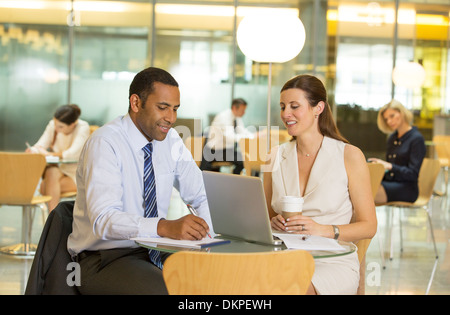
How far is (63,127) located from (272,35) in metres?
2.86

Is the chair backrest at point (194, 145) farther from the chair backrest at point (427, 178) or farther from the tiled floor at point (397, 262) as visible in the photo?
the chair backrest at point (427, 178)

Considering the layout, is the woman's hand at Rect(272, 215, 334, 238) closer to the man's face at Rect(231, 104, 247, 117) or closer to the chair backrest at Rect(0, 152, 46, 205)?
the chair backrest at Rect(0, 152, 46, 205)

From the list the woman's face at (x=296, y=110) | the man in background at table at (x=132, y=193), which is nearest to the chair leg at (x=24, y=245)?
the man in background at table at (x=132, y=193)

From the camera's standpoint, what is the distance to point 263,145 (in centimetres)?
767

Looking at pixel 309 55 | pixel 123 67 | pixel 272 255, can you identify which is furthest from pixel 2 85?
pixel 272 255

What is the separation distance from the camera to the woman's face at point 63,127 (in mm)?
6286

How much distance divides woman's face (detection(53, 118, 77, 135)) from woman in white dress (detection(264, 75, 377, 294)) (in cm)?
371

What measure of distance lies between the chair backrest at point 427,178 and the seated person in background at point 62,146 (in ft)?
10.7

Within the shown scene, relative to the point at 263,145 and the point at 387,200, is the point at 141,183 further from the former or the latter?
the point at 263,145

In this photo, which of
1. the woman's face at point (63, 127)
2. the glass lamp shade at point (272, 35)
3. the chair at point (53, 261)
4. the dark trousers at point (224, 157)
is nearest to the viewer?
the chair at point (53, 261)

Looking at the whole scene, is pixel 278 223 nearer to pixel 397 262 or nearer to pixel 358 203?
pixel 358 203

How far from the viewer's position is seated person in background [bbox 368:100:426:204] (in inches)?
216

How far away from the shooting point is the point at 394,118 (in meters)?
5.75

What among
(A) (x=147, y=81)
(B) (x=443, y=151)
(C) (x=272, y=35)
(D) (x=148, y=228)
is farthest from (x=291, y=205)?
(B) (x=443, y=151)
